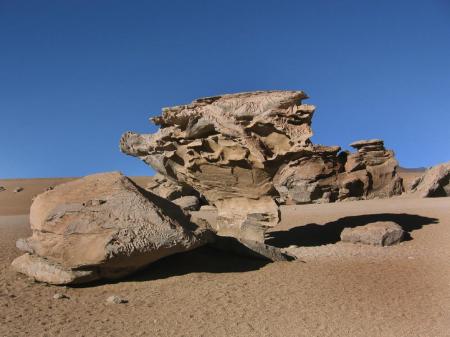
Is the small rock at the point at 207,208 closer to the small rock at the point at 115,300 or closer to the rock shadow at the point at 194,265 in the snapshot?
the rock shadow at the point at 194,265

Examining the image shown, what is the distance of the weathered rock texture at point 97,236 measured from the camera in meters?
7.15

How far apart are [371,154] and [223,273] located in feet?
69.2

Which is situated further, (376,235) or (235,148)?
(235,148)

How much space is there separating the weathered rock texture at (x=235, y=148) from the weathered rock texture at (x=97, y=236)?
396 centimetres

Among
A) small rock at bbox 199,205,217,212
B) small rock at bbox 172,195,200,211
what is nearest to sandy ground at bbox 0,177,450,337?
small rock at bbox 199,205,217,212

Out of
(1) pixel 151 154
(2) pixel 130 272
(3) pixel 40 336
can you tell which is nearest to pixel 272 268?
(2) pixel 130 272

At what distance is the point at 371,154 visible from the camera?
27.0 m

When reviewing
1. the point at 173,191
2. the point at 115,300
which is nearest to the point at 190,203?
the point at 173,191

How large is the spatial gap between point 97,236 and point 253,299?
9.06 feet

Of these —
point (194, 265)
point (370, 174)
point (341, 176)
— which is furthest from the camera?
point (370, 174)

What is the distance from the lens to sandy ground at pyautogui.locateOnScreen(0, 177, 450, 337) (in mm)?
5734

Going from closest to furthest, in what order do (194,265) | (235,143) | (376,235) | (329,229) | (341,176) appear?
1. (194,265)
2. (376,235)
3. (235,143)
4. (329,229)
5. (341,176)

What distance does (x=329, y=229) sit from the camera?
14055 millimetres

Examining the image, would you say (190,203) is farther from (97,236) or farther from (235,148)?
(97,236)
